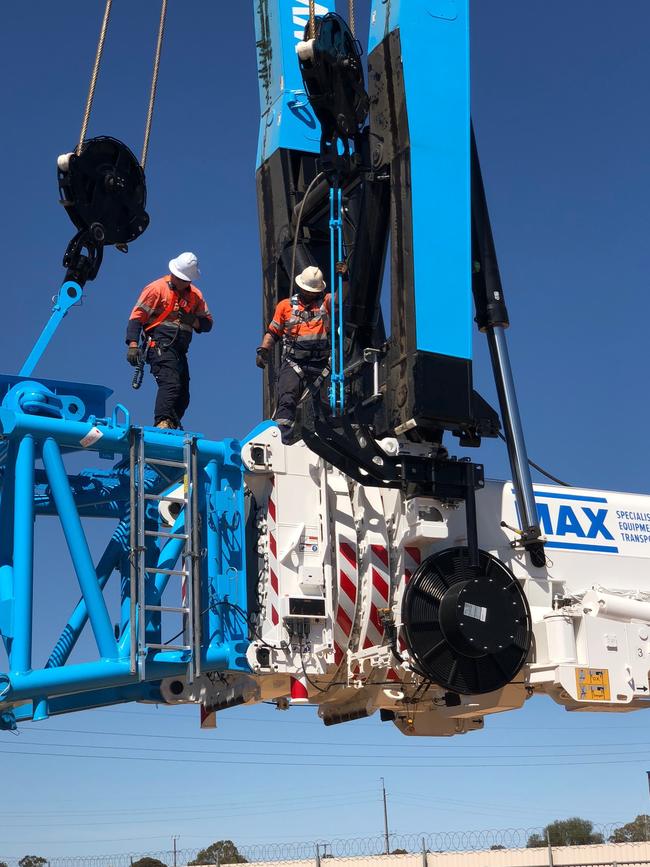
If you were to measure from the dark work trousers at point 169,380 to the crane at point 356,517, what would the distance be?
0.86 metres

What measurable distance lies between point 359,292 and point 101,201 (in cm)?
208

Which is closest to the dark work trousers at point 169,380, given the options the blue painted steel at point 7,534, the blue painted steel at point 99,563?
the blue painted steel at point 99,563

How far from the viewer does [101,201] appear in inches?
402

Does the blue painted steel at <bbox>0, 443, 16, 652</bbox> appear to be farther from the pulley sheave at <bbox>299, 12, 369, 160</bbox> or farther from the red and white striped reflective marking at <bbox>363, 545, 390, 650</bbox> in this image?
the pulley sheave at <bbox>299, 12, 369, 160</bbox>

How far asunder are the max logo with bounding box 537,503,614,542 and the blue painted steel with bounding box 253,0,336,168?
170 inches

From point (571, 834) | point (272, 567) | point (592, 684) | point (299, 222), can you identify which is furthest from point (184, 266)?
point (571, 834)

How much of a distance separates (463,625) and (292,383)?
270 cm

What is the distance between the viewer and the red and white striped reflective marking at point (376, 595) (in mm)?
9133

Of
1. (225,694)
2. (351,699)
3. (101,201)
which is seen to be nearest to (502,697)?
(351,699)

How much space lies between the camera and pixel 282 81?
12.7 metres

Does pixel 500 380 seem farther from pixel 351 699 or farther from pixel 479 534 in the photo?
pixel 351 699

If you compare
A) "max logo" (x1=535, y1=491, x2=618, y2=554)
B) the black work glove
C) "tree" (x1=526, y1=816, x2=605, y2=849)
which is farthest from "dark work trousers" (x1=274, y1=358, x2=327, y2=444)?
"tree" (x1=526, y1=816, x2=605, y2=849)

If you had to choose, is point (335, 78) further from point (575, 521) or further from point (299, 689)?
point (299, 689)

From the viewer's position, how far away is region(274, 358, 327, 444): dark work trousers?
1069cm
